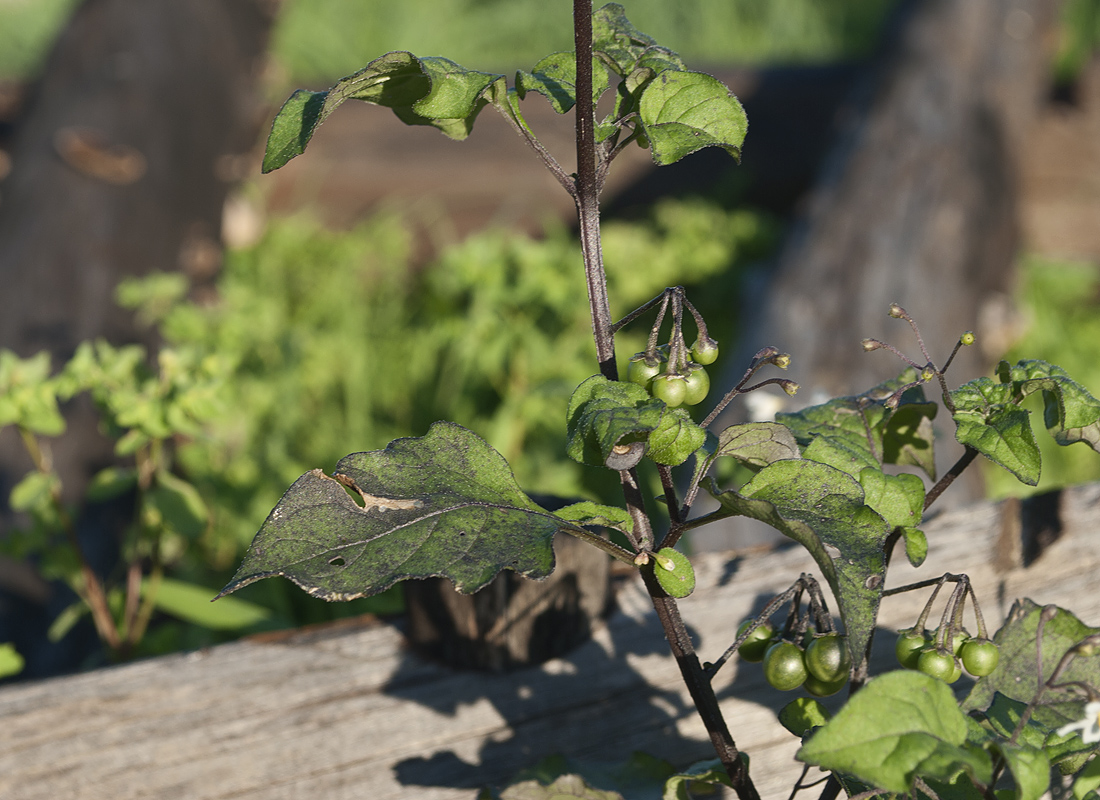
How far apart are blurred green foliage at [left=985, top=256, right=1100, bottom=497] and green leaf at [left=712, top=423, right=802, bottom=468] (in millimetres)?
2151

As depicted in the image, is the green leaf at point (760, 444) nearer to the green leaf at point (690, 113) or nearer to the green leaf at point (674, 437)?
the green leaf at point (674, 437)

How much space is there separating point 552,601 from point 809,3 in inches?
218

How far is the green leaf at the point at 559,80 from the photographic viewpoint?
726 mm

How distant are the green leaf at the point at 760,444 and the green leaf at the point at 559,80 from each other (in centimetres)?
30

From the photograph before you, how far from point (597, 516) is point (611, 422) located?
0.15 metres

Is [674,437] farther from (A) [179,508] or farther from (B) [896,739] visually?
(A) [179,508]

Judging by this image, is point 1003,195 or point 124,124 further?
point 1003,195

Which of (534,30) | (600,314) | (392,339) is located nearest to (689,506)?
(600,314)

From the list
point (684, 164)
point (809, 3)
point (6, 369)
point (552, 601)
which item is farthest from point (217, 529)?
point (809, 3)

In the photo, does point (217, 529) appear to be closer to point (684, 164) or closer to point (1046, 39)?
point (684, 164)

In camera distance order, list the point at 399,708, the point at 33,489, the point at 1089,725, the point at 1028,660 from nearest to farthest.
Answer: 1. the point at 1089,725
2. the point at 1028,660
3. the point at 399,708
4. the point at 33,489

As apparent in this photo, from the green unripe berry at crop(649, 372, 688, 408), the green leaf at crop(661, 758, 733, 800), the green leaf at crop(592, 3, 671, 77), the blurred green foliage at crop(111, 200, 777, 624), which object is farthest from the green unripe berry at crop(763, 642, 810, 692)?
the blurred green foliage at crop(111, 200, 777, 624)

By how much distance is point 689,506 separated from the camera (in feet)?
2.29

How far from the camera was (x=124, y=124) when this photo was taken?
301cm
